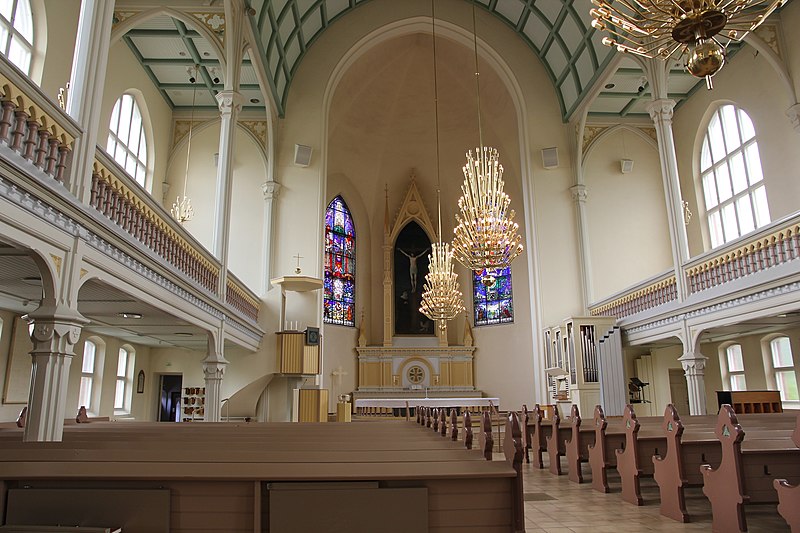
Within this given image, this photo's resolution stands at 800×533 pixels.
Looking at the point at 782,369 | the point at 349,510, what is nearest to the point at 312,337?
the point at 782,369

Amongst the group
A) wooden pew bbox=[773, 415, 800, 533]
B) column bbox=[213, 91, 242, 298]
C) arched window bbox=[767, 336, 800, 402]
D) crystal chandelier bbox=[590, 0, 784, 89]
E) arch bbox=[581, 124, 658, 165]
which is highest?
arch bbox=[581, 124, 658, 165]

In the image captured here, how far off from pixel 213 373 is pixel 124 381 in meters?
4.88

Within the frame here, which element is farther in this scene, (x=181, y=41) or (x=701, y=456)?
(x=181, y=41)

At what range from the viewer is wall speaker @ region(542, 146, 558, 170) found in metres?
17.2

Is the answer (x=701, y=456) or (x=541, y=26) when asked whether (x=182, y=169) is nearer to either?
(x=541, y=26)

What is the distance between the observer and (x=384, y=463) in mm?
3090

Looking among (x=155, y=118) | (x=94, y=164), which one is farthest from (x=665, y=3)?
(x=155, y=118)

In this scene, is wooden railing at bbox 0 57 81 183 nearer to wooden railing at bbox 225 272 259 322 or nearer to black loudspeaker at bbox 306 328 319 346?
wooden railing at bbox 225 272 259 322

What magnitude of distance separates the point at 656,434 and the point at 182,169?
14784 millimetres

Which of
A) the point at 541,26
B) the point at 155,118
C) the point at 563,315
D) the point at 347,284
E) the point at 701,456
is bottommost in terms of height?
the point at 701,456

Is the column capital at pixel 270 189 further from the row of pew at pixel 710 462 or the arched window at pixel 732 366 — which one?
the arched window at pixel 732 366

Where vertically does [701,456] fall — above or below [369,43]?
below

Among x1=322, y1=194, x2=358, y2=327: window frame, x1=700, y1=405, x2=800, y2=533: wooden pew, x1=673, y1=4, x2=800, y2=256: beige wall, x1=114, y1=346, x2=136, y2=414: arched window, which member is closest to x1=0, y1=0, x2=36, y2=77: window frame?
x1=114, y1=346, x2=136, y2=414: arched window

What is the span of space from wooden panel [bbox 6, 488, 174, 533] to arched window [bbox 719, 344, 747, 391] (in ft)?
48.9
